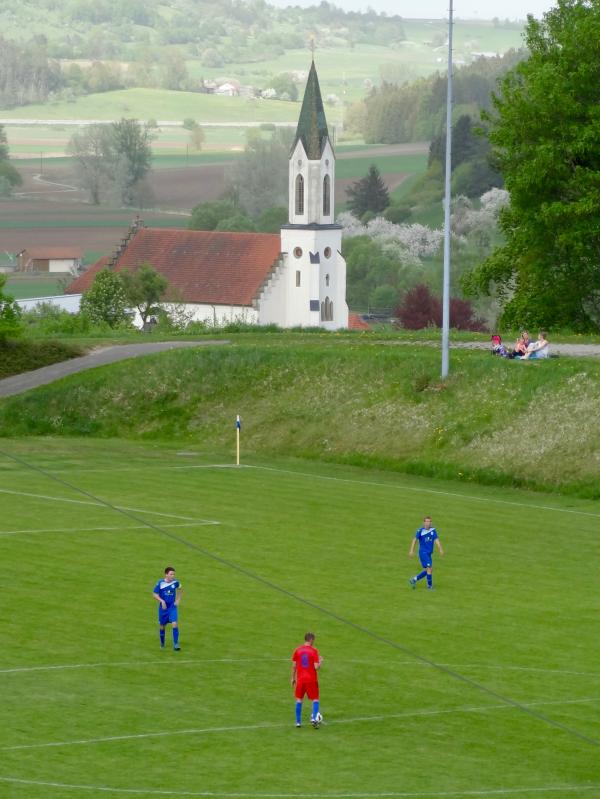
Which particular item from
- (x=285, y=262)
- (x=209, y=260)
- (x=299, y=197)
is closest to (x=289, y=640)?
(x=285, y=262)

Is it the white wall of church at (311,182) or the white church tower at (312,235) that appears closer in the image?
the white wall of church at (311,182)

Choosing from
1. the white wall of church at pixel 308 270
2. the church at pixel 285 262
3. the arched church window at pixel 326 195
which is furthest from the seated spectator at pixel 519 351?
the arched church window at pixel 326 195

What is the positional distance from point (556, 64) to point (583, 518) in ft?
124

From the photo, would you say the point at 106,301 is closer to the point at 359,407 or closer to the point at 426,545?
the point at 359,407

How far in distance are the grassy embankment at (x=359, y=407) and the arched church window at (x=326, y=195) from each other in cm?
10961

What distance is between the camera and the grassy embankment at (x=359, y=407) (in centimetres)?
6328

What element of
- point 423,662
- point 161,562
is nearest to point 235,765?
point 423,662

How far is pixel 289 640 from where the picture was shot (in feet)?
125

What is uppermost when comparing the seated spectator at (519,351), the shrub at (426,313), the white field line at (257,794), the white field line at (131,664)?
the seated spectator at (519,351)

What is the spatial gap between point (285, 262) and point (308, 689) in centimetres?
16088

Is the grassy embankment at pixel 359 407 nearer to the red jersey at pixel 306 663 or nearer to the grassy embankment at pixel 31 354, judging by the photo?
the grassy embankment at pixel 31 354

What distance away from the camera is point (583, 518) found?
182 ft

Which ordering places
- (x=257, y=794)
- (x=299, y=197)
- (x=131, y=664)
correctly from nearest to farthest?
(x=257, y=794), (x=131, y=664), (x=299, y=197)

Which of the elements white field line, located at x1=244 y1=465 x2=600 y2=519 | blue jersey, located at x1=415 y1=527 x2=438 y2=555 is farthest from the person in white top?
blue jersey, located at x1=415 y1=527 x2=438 y2=555
